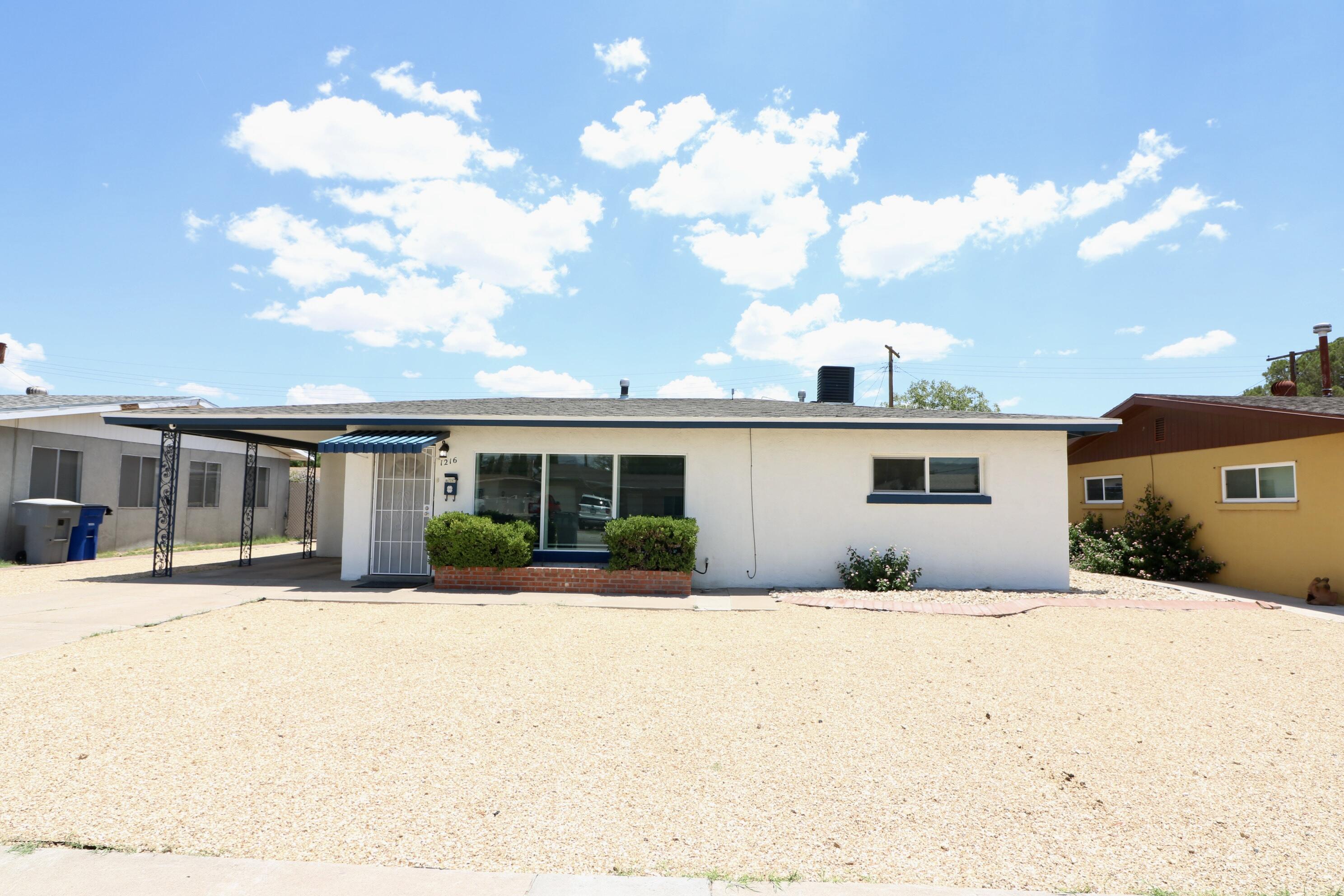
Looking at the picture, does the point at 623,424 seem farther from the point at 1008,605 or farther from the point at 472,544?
the point at 1008,605

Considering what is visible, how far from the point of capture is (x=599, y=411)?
41.7 ft

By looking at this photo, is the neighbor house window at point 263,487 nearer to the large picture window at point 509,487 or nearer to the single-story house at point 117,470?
the single-story house at point 117,470

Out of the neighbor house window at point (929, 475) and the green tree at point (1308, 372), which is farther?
the green tree at point (1308, 372)

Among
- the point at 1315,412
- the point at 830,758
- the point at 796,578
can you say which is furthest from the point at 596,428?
the point at 1315,412

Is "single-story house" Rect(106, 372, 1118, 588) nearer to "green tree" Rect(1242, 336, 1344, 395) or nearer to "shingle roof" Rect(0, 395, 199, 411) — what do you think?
"shingle roof" Rect(0, 395, 199, 411)

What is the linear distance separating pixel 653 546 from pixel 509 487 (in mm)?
2740

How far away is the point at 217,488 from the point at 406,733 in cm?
1834

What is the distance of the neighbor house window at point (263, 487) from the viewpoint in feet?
68.8

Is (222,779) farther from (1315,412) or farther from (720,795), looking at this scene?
(1315,412)

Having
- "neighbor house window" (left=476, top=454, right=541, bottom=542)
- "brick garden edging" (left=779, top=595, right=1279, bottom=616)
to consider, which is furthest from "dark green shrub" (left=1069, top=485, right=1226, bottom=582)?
"neighbor house window" (left=476, top=454, right=541, bottom=542)

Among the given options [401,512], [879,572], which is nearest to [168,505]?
[401,512]

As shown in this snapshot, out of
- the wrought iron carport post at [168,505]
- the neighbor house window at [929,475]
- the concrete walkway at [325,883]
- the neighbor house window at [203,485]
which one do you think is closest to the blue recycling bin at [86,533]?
the wrought iron carport post at [168,505]

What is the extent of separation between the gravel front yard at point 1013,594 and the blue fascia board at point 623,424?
2576 mm

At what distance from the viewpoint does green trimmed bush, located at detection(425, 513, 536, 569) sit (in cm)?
1098
